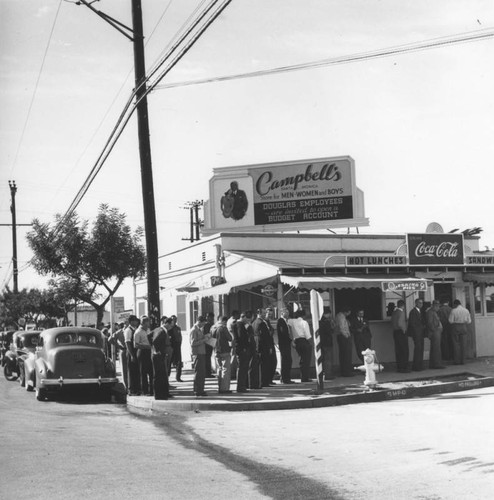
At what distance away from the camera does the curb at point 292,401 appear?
14586 millimetres

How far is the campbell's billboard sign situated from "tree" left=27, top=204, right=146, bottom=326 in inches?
220

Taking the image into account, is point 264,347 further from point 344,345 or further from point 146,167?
point 146,167

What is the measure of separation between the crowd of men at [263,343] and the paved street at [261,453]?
2.01 m

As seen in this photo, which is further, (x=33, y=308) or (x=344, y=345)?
(x=33, y=308)

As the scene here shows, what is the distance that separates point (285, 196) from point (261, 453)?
19.3 meters

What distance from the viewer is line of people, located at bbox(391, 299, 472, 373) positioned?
62.7 ft

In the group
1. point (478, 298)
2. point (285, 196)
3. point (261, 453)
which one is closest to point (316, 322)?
point (261, 453)

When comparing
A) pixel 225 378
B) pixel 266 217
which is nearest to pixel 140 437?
pixel 225 378

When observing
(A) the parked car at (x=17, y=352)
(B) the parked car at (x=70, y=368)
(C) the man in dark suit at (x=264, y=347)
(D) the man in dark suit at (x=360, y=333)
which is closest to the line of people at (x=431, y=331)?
(D) the man in dark suit at (x=360, y=333)

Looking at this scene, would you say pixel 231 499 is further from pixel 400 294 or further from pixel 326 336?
pixel 400 294

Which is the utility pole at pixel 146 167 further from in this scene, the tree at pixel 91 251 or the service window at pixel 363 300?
the tree at pixel 91 251

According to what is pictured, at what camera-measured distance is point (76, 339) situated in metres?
18.6

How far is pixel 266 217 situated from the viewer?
28.5m

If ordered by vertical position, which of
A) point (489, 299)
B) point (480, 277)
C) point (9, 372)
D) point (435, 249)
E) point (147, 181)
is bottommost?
point (9, 372)
